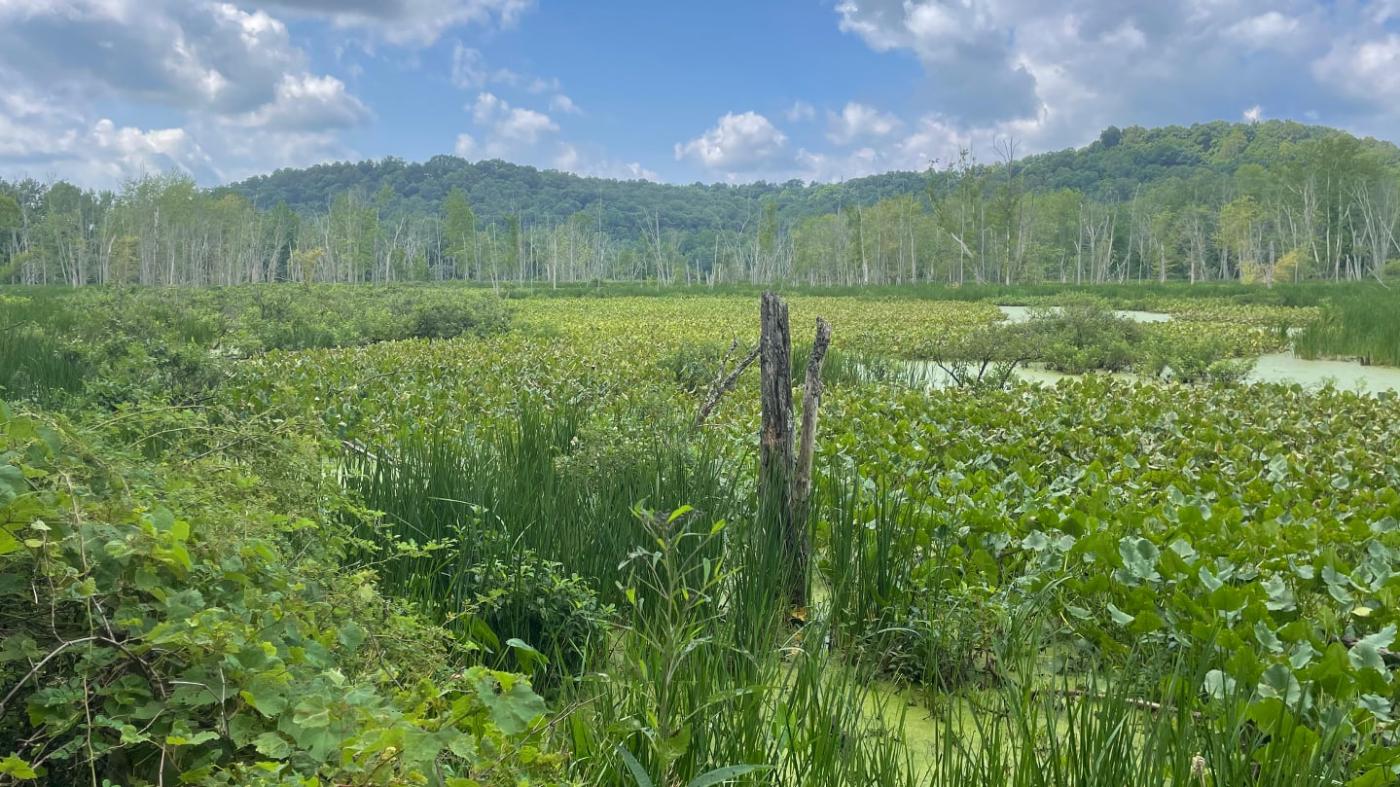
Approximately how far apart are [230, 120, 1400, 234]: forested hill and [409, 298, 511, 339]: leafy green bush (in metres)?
81.6

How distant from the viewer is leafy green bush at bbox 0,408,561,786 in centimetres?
140

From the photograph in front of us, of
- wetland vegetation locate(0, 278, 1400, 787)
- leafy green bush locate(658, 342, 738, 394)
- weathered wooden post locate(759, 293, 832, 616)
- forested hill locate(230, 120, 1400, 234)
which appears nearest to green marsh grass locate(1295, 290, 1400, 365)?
wetland vegetation locate(0, 278, 1400, 787)

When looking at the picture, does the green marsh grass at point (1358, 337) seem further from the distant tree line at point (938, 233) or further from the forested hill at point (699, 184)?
the forested hill at point (699, 184)

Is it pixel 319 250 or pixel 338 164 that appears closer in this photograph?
pixel 319 250

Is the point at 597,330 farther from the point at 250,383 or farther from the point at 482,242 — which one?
the point at 482,242

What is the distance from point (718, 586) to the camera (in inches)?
120

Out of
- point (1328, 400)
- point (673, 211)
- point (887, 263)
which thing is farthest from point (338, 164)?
point (1328, 400)

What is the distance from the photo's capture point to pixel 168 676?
5.11 ft

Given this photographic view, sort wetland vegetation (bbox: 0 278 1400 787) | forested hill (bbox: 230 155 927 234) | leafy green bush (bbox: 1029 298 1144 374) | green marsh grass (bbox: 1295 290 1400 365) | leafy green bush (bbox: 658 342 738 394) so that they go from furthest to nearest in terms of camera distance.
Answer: forested hill (bbox: 230 155 927 234) < leafy green bush (bbox: 1029 298 1144 374) < green marsh grass (bbox: 1295 290 1400 365) < leafy green bush (bbox: 658 342 738 394) < wetland vegetation (bbox: 0 278 1400 787)

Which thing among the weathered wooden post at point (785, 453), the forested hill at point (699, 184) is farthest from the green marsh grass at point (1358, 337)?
the forested hill at point (699, 184)

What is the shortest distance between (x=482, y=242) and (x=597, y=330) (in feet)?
195

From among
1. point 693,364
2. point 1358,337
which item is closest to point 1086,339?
point 1358,337

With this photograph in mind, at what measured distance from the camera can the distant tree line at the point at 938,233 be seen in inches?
1897

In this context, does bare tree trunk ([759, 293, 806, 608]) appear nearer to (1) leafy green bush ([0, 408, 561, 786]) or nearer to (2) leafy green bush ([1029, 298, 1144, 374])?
(1) leafy green bush ([0, 408, 561, 786])
